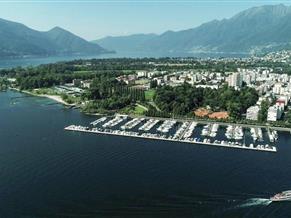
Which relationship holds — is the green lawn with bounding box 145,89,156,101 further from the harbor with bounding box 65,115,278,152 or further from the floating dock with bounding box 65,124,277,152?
the floating dock with bounding box 65,124,277,152

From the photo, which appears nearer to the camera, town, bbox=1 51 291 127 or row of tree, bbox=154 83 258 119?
town, bbox=1 51 291 127

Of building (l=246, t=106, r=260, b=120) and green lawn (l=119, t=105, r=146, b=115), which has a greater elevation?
building (l=246, t=106, r=260, b=120)

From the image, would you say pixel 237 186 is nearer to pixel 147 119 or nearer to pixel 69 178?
pixel 69 178

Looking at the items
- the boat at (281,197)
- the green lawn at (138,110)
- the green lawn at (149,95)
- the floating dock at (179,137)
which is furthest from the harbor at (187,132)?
the green lawn at (149,95)

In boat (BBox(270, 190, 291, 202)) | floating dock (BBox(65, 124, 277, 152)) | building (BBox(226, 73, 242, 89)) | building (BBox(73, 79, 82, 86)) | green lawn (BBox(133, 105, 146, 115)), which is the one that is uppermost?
building (BBox(226, 73, 242, 89))

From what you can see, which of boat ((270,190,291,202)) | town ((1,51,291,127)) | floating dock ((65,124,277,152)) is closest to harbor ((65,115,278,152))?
floating dock ((65,124,277,152))

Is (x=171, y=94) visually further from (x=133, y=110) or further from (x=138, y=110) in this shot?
(x=133, y=110)
